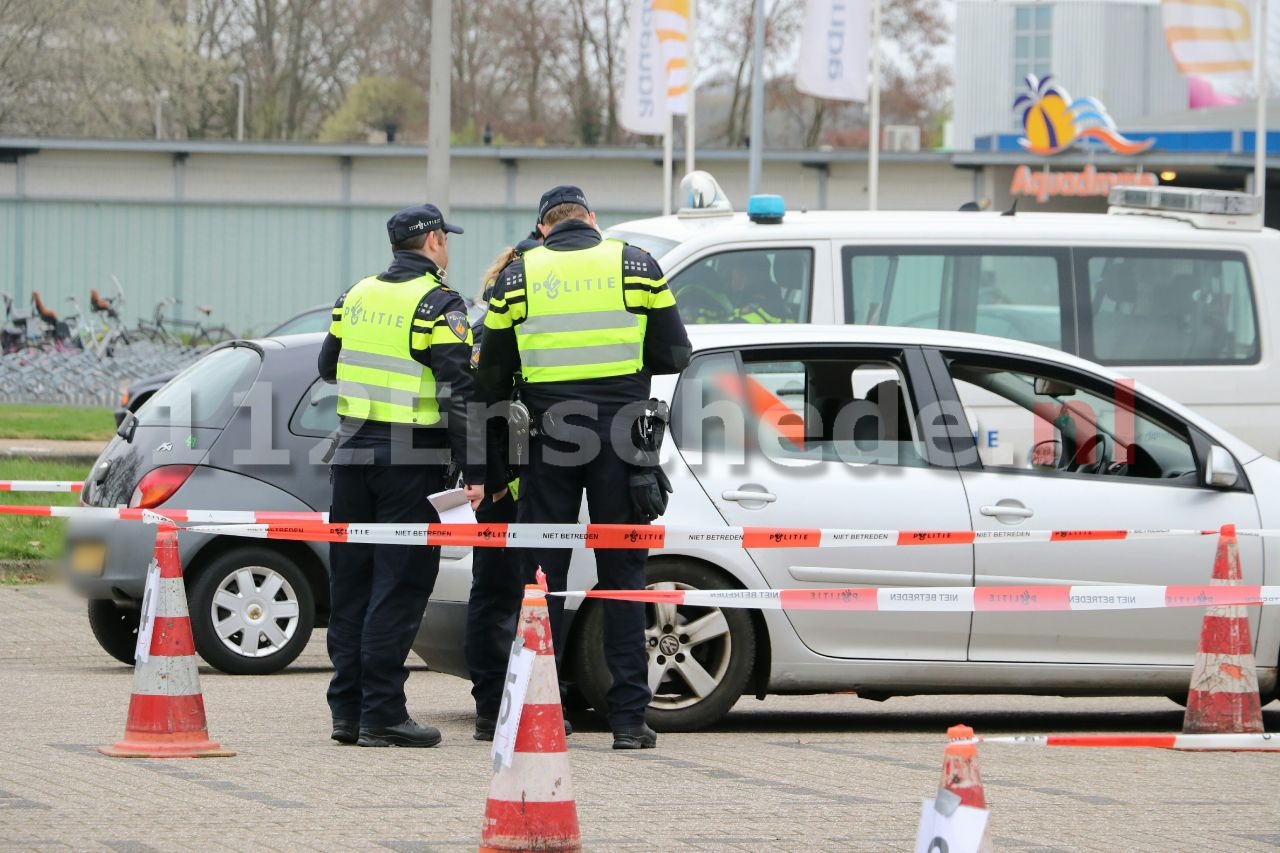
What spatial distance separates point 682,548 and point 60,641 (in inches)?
175

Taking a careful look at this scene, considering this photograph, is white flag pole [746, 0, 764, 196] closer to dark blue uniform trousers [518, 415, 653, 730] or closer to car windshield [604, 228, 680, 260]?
car windshield [604, 228, 680, 260]

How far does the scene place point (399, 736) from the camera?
6980mm

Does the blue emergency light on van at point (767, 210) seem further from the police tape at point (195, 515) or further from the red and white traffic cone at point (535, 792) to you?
the red and white traffic cone at point (535, 792)

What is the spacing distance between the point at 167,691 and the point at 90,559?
8.77 feet

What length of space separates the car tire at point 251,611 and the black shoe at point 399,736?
2.36 meters

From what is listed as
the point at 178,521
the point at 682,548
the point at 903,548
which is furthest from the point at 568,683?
the point at 178,521

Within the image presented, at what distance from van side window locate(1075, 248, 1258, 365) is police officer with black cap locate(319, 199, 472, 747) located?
4.78 metres

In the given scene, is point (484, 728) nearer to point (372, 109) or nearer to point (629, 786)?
point (629, 786)

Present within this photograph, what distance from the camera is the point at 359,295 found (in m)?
7.01

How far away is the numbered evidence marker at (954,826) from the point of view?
12.0 ft

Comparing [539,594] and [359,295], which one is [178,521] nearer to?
[359,295]

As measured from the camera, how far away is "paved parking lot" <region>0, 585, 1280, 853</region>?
545cm

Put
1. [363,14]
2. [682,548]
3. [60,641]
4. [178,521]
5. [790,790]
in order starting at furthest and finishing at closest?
[363,14] < [60,641] < [178,521] < [682,548] < [790,790]

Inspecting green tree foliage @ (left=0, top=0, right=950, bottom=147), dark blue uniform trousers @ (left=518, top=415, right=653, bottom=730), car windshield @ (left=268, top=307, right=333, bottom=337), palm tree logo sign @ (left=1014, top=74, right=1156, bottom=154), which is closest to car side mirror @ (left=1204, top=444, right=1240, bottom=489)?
dark blue uniform trousers @ (left=518, top=415, right=653, bottom=730)
